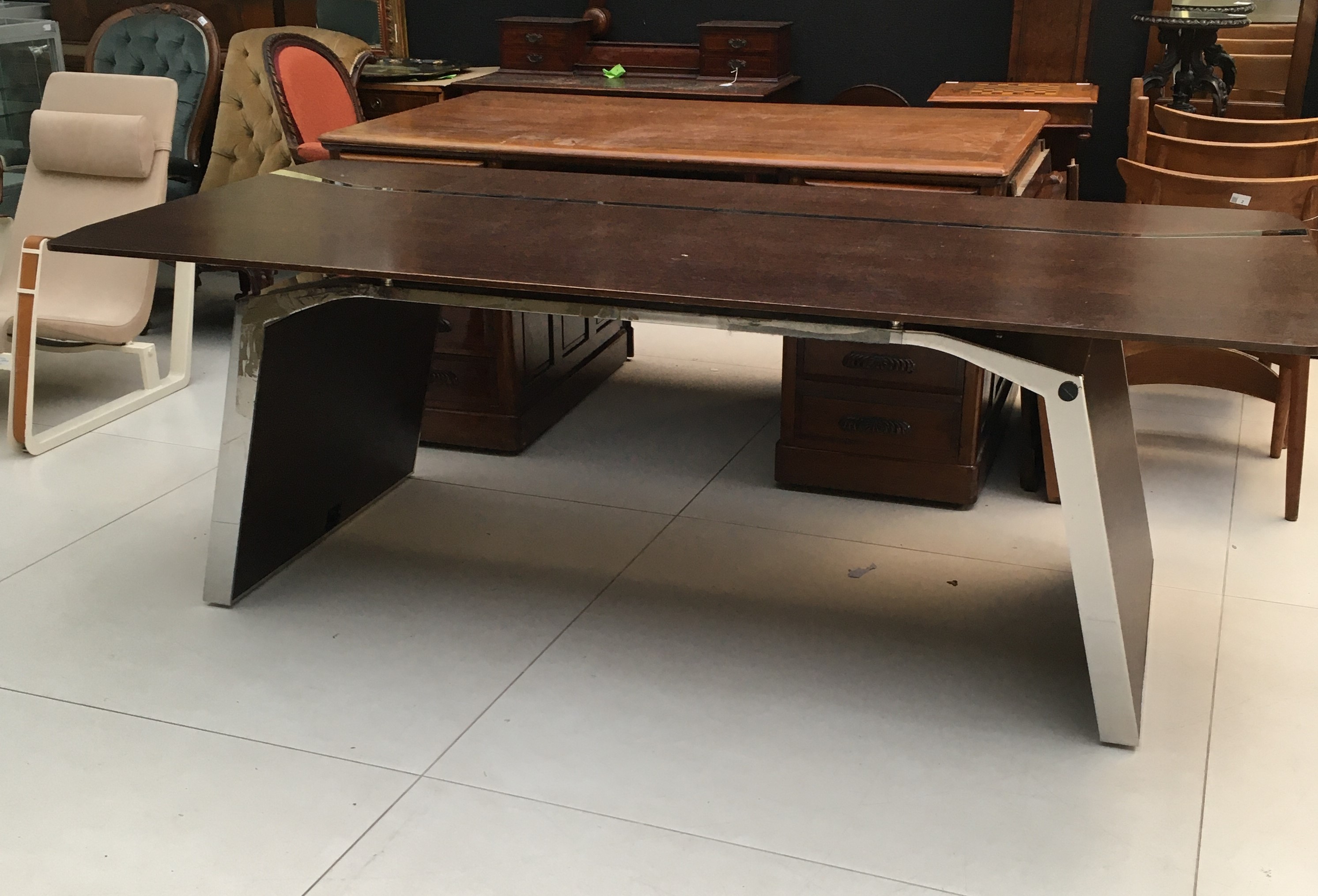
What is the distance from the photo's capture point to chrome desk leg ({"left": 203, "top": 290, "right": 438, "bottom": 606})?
7.87 ft

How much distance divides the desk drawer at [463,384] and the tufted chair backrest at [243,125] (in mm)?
1753

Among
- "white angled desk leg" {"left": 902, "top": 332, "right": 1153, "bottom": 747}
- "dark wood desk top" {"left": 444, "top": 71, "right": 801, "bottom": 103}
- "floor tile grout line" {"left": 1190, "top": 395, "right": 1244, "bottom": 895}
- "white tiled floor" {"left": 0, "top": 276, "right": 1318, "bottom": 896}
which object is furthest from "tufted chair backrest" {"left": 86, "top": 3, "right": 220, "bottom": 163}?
"floor tile grout line" {"left": 1190, "top": 395, "right": 1244, "bottom": 895}

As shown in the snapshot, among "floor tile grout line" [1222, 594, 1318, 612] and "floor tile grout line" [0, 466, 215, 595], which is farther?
"floor tile grout line" [0, 466, 215, 595]

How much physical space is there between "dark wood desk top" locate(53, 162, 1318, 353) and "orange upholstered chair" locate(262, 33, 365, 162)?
1.32 metres

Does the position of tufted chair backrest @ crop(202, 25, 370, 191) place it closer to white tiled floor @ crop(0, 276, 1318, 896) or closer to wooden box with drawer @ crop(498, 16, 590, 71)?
wooden box with drawer @ crop(498, 16, 590, 71)

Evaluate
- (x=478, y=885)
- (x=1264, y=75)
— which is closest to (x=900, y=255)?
(x=478, y=885)

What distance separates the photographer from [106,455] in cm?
334

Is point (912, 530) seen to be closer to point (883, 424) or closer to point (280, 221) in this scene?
point (883, 424)

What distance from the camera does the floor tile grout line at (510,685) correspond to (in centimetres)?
188

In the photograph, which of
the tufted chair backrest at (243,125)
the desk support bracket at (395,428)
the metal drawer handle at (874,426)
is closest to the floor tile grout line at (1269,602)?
the desk support bracket at (395,428)

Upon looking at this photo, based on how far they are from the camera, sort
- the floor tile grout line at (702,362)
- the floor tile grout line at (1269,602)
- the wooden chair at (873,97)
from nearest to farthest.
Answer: the floor tile grout line at (1269,602), the floor tile grout line at (702,362), the wooden chair at (873,97)

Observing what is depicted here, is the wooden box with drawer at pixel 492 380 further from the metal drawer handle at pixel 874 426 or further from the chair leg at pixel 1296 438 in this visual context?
the chair leg at pixel 1296 438

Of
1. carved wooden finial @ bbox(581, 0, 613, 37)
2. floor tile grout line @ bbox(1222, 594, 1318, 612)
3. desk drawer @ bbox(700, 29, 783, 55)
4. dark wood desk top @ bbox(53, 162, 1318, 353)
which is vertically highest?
carved wooden finial @ bbox(581, 0, 613, 37)

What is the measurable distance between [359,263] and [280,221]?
38 cm
